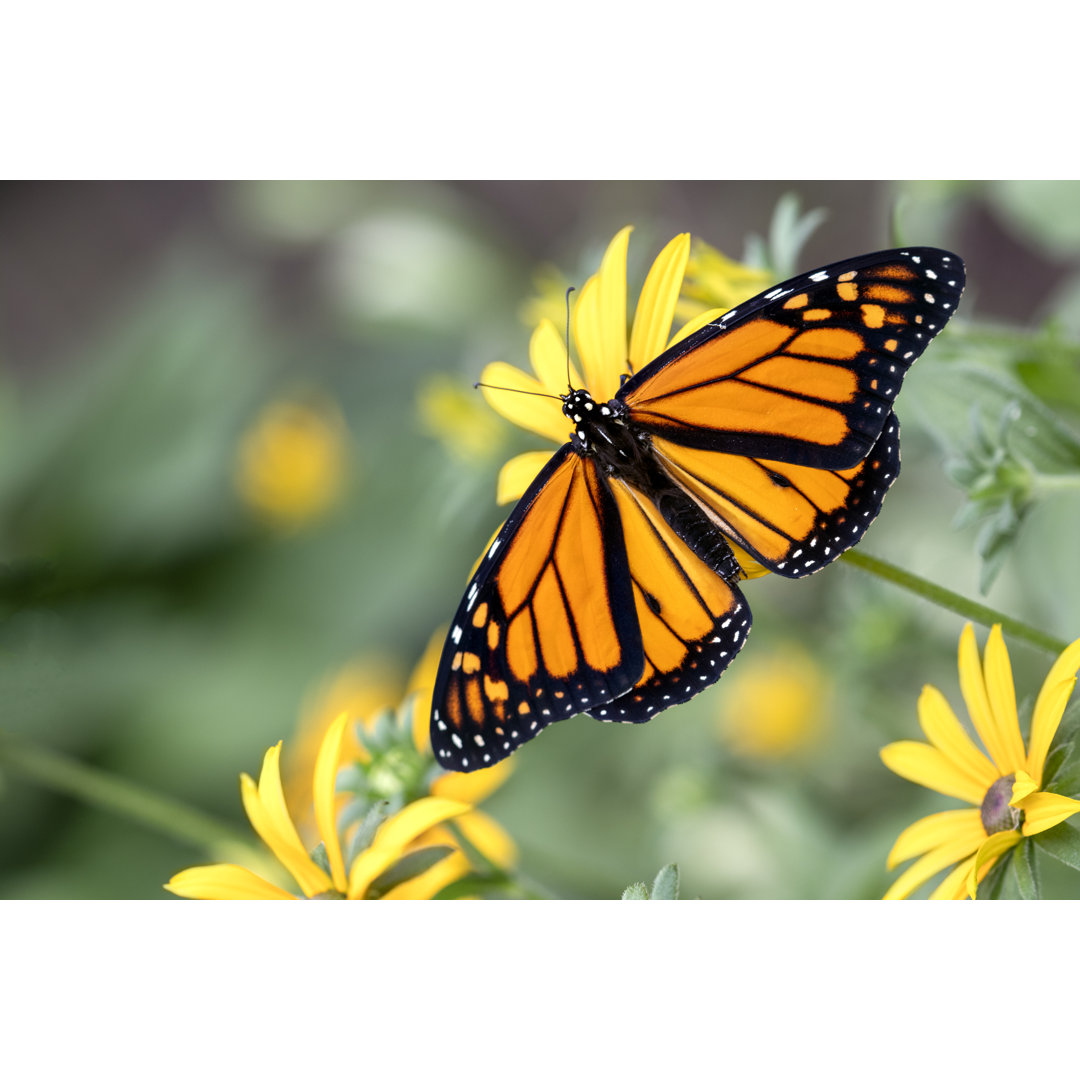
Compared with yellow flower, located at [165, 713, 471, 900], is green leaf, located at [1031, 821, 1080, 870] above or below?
below

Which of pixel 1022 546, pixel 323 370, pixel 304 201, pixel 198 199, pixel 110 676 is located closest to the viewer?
pixel 1022 546

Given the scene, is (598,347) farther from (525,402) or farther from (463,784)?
(463,784)

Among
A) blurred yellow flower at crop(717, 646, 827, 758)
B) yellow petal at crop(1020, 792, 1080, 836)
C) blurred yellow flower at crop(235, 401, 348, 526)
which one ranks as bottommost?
yellow petal at crop(1020, 792, 1080, 836)

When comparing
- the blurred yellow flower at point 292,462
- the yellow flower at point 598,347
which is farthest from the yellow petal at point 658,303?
the blurred yellow flower at point 292,462

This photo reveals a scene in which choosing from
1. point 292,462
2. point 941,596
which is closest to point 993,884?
point 941,596

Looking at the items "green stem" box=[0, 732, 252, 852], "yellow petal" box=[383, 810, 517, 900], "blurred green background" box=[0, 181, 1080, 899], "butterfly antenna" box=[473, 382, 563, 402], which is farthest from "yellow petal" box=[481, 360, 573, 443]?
"green stem" box=[0, 732, 252, 852]

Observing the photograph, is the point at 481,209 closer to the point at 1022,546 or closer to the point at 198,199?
the point at 198,199

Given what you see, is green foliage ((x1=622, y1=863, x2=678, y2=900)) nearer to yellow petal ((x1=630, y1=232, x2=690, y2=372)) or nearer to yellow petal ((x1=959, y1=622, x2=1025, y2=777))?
yellow petal ((x1=959, y1=622, x2=1025, y2=777))
